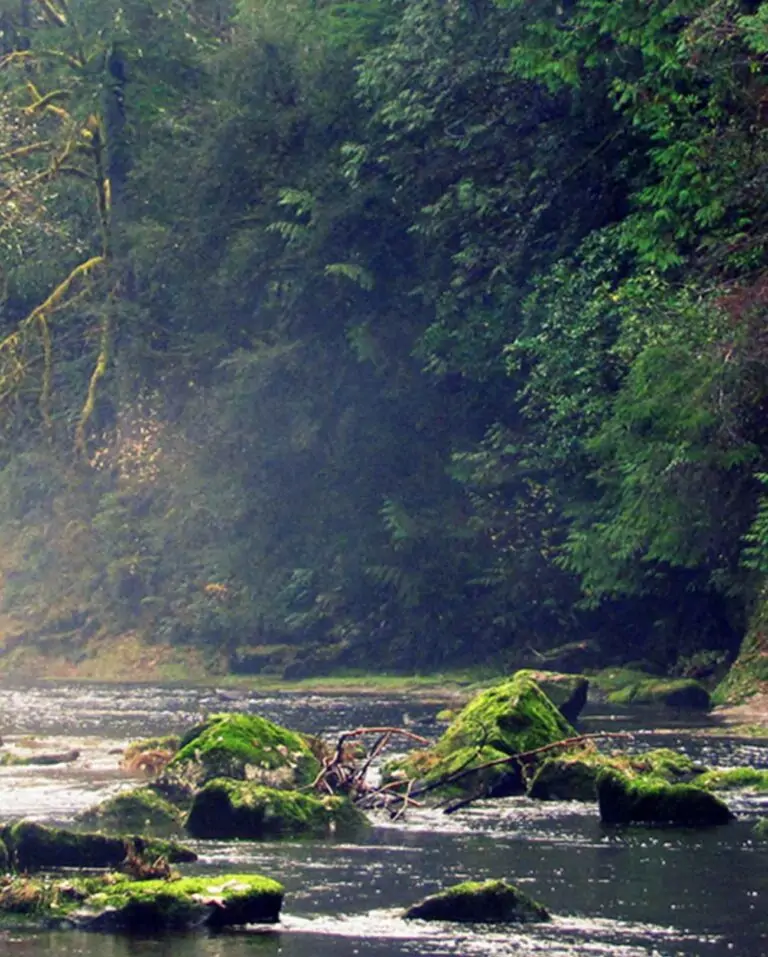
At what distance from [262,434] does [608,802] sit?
29.1m

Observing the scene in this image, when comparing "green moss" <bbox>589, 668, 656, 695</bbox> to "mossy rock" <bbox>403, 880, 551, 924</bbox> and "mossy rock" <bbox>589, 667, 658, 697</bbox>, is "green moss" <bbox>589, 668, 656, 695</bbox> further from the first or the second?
"mossy rock" <bbox>403, 880, 551, 924</bbox>

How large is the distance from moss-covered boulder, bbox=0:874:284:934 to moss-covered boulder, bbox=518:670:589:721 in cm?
1361

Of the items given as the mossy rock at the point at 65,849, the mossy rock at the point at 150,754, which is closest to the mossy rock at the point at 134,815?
the mossy rock at the point at 65,849

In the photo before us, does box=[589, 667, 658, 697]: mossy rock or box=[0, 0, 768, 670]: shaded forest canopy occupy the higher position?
box=[0, 0, 768, 670]: shaded forest canopy

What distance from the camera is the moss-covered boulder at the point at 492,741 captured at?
2058 cm

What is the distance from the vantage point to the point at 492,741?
21.1 metres

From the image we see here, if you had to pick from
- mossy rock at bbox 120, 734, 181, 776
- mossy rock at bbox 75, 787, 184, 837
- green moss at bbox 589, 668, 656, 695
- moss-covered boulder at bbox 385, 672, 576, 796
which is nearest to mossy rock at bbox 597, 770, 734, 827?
moss-covered boulder at bbox 385, 672, 576, 796

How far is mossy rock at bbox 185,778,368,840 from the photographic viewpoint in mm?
18078

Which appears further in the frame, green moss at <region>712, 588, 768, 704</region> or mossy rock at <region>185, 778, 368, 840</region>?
green moss at <region>712, 588, 768, 704</region>

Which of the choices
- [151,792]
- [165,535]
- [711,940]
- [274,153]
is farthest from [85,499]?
[711,940]

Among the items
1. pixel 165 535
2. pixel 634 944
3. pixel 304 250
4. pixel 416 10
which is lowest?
pixel 634 944

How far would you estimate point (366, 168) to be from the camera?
41.3m

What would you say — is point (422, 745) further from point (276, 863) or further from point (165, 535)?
point (165, 535)

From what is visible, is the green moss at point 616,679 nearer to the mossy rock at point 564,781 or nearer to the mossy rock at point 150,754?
the mossy rock at point 150,754
